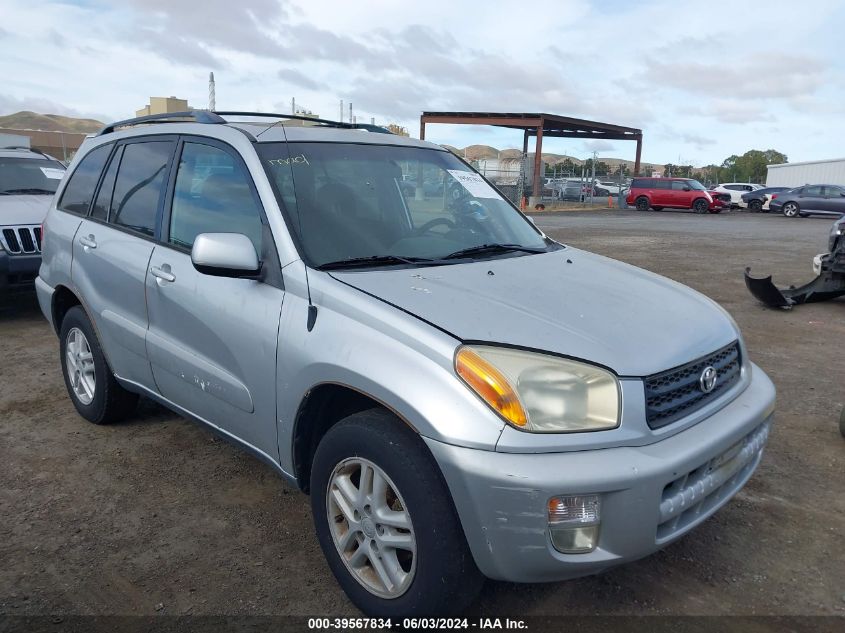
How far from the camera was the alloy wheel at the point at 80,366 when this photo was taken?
4207 mm

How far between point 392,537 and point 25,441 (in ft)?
9.34

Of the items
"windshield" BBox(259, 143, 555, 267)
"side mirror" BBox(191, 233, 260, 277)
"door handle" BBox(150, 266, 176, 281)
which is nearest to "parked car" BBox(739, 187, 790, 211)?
"windshield" BBox(259, 143, 555, 267)

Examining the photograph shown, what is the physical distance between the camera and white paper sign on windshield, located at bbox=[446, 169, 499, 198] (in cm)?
372

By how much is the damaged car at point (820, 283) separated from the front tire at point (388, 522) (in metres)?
6.59

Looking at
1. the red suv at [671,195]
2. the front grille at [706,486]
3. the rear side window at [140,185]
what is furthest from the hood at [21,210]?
the red suv at [671,195]

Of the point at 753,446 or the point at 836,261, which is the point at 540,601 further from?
the point at 836,261

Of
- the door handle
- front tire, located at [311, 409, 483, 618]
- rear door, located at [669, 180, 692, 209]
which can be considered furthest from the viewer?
rear door, located at [669, 180, 692, 209]

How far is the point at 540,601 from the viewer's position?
262cm

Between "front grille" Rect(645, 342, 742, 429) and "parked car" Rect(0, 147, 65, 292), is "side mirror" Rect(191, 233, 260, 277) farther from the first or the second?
"parked car" Rect(0, 147, 65, 292)

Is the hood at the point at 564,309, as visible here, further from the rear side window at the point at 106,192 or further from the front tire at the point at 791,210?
the front tire at the point at 791,210

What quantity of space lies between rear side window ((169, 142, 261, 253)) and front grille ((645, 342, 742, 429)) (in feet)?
5.43

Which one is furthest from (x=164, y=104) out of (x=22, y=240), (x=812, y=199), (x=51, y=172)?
(x=812, y=199)

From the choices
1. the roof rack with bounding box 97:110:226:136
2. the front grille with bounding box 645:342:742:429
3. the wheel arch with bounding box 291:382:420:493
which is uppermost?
the roof rack with bounding box 97:110:226:136

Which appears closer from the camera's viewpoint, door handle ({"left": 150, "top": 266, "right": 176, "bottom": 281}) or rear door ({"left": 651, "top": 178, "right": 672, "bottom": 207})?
door handle ({"left": 150, "top": 266, "right": 176, "bottom": 281})
